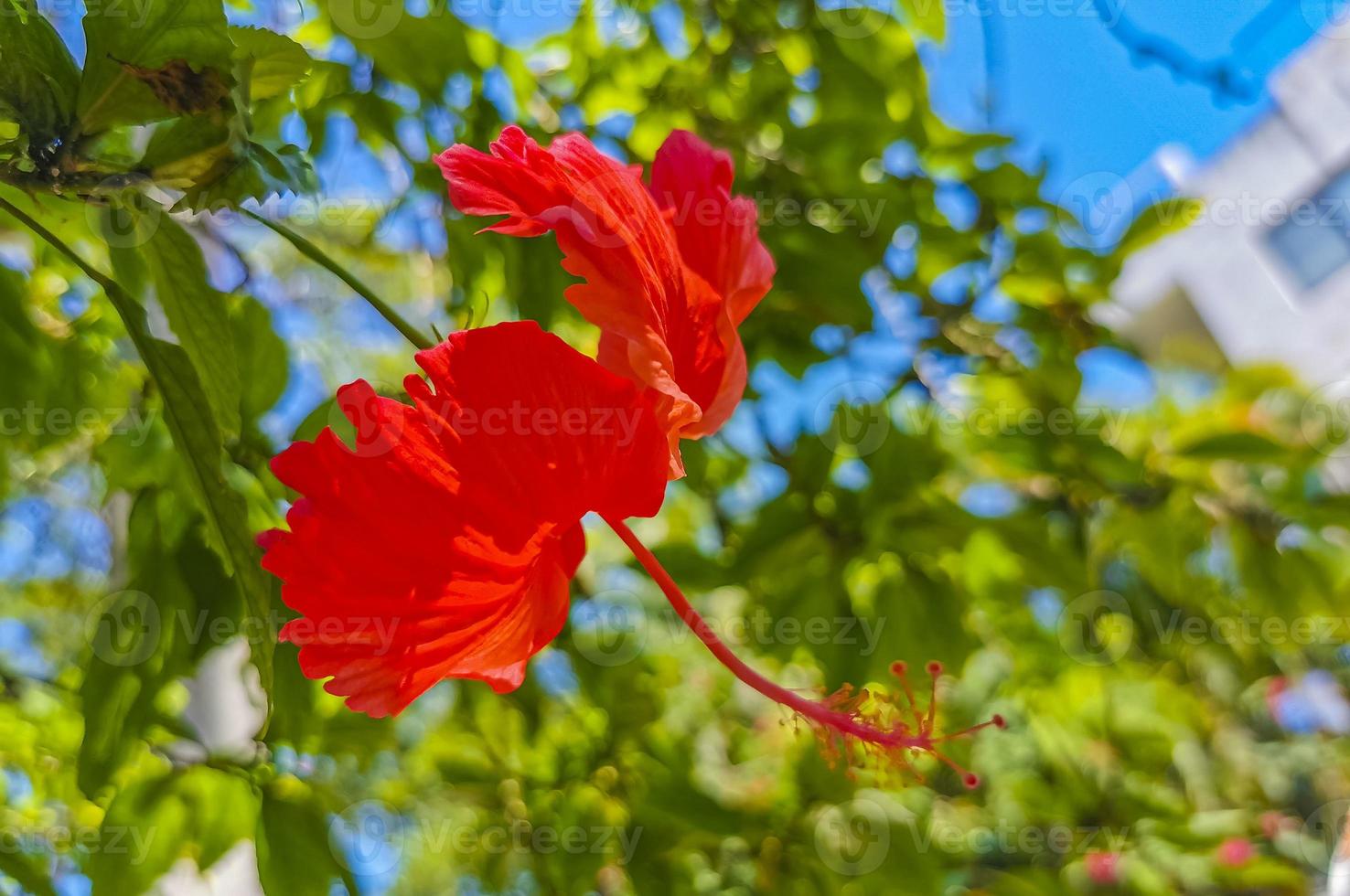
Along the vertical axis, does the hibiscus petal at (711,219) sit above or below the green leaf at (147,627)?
above

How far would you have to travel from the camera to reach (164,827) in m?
0.51

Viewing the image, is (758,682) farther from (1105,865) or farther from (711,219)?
(1105,865)

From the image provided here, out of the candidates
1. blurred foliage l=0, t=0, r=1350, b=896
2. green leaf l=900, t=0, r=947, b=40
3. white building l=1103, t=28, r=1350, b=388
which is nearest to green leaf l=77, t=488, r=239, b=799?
blurred foliage l=0, t=0, r=1350, b=896

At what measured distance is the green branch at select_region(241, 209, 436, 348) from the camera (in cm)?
29

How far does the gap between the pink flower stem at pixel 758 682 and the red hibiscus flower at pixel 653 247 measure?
0.17 ft

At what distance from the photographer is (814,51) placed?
778 millimetres

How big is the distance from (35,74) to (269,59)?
67mm

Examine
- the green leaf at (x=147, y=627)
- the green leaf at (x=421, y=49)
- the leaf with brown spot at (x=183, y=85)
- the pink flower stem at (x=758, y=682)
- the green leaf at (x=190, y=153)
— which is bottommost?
the green leaf at (x=147, y=627)

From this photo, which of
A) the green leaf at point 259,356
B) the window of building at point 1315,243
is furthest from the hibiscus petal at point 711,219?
the window of building at point 1315,243

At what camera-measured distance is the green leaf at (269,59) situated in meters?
0.31

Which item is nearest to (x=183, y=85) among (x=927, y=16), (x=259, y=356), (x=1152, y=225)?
(x=259, y=356)

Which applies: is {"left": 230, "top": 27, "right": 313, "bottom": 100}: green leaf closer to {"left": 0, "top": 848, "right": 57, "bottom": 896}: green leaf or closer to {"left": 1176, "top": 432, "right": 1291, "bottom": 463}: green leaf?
{"left": 0, "top": 848, "right": 57, "bottom": 896}: green leaf

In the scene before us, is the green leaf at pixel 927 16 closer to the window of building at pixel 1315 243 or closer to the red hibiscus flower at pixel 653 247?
the red hibiscus flower at pixel 653 247

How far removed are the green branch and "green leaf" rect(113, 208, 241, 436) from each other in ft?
0.08
